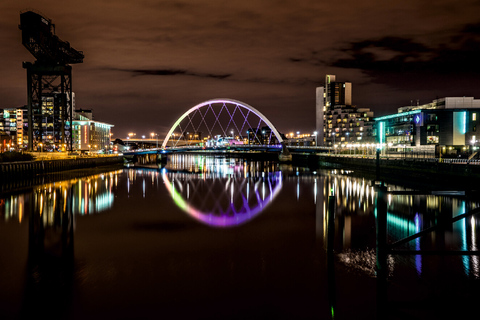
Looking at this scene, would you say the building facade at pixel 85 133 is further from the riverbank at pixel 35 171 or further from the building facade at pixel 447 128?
the building facade at pixel 447 128

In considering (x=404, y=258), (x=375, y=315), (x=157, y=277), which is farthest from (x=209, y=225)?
(x=375, y=315)

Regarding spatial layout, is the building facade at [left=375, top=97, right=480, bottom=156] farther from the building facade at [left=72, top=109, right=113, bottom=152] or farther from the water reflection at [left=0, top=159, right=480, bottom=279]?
the building facade at [left=72, top=109, right=113, bottom=152]

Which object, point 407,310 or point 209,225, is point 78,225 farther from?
point 407,310

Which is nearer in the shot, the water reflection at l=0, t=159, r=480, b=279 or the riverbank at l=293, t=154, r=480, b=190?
the water reflection at l=0, t=159, r=480, b=279

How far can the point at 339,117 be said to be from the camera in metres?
118

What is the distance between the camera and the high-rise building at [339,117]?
115 meters

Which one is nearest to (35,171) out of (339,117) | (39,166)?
(39,166)

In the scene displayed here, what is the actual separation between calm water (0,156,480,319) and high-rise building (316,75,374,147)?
89.9 metres

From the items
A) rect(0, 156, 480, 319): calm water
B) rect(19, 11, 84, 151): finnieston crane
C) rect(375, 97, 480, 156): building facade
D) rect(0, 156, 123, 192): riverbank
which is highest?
rect(19, 11, 84, 151): finnieston crane

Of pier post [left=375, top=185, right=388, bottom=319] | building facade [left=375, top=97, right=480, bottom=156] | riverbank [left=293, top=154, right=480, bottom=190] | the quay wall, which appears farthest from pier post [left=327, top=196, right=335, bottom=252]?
building facade [left=375, top=97, right=480, bottom=156]

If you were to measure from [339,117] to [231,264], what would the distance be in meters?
111

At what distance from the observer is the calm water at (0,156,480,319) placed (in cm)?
898

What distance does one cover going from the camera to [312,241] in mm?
15234

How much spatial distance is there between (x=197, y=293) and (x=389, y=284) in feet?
15.5
